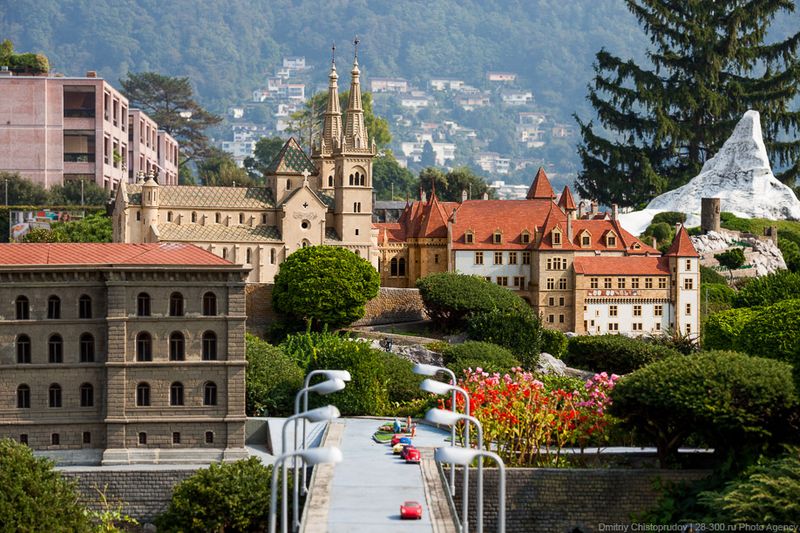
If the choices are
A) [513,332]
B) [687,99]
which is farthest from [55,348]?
[687,99]

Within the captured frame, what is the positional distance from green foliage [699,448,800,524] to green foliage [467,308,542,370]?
1409 inches

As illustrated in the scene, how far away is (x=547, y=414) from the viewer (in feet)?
215

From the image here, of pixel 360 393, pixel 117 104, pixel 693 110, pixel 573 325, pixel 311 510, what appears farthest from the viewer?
pixel 117 104

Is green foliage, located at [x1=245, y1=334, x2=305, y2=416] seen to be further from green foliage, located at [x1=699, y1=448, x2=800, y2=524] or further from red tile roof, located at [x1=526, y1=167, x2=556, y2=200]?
→ red tile roof, located at [x1=526, y1=167, x2=556, y2=200]

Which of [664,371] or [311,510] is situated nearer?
[311,510]

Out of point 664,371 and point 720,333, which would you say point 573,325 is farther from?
point 664,371

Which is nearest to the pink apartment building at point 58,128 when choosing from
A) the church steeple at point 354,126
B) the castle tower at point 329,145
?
the castle tower at point 329,145

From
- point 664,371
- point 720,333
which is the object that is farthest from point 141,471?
point 720,333

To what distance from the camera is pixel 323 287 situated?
9669 cm

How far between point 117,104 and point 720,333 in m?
82.1

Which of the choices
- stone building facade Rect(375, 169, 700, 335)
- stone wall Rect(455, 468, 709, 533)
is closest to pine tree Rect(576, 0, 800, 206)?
stone building facade Rect(375, 169, 700, 335)

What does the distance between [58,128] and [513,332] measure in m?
64.8

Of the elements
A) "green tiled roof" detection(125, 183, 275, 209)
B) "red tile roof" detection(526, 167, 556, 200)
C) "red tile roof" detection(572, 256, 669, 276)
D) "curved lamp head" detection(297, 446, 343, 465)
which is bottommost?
"curved lamp head" detection(297, 446, 343, 465)

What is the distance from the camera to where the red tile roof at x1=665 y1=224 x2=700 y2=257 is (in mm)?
106750
